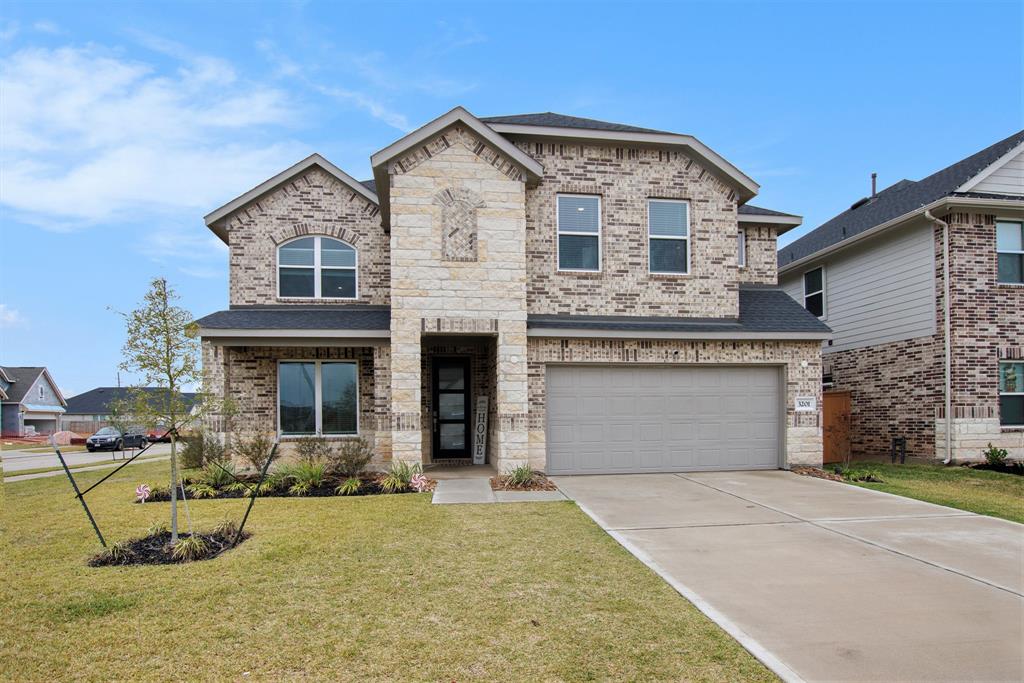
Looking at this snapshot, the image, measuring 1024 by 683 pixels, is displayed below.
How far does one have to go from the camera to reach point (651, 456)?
42.7 feet

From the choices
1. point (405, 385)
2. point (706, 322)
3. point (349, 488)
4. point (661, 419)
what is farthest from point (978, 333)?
point (349, 488)

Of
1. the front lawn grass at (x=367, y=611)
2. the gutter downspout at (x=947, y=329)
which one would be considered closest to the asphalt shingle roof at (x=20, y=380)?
the front lawn grass at (x=367, y=611)

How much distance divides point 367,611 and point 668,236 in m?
10.7

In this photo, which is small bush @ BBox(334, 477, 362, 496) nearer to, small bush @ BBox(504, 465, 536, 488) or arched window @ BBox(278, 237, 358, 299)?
small bush @ BBox(504, 465, 536, 488)

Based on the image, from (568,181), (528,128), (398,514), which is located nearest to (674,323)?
(568,181)

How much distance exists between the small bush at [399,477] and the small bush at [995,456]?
1272cm

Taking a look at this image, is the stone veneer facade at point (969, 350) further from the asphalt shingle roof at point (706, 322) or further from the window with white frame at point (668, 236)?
the window with white frame at point (668, 236)

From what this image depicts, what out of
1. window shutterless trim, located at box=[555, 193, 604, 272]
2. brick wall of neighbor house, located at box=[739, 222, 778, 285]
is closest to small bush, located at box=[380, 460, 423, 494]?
window shutterless trim, located at box=[555, 193, 604, 272]

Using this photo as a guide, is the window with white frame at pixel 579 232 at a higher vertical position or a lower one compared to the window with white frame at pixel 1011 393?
higher

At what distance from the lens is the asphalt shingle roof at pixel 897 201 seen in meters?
15.3

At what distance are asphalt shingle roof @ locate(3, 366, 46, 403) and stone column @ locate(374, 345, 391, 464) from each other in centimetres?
3971

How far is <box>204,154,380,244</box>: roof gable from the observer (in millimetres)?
14234

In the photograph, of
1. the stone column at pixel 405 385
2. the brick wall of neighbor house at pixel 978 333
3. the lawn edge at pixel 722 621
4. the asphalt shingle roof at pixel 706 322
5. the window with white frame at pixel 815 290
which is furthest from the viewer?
the window with white frame at pixel 815 290

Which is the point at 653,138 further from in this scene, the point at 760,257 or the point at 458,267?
the point at 458,267
